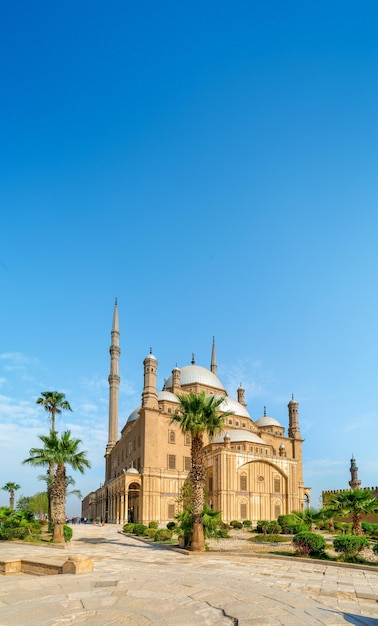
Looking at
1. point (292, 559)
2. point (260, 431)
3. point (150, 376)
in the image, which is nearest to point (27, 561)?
point (292, 559)

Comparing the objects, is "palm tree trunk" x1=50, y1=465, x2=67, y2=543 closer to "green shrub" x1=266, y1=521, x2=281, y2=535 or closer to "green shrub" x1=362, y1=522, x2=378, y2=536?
"green shrub" x1=266, y1=521, x2=281, y2=535

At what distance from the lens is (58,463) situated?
2733cm

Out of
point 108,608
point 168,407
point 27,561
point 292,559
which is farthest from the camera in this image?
point 168,407

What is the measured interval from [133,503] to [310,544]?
36.0 m

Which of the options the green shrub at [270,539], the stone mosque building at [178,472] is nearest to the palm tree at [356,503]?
the green shrub at [270,539]

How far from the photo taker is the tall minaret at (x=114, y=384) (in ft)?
211

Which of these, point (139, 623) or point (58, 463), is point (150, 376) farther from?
point (139, 623)

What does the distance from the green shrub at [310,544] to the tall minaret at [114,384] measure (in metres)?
46.7

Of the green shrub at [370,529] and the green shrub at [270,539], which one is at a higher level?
the green shrub at [270,539]

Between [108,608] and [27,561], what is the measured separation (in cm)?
641

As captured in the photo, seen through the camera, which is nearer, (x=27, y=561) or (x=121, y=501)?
(x=27, y=561)

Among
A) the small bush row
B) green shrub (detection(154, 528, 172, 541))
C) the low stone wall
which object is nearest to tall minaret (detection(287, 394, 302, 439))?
the small bush row

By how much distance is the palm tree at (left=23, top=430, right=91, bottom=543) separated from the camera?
26969mm

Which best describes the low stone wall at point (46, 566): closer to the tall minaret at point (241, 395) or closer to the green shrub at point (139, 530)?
the green shrub at point (139, 530)
